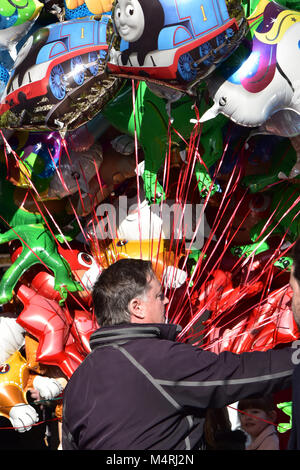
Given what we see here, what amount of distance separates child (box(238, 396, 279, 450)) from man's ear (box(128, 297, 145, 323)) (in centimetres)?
66

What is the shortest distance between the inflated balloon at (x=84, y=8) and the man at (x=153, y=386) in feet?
3.43

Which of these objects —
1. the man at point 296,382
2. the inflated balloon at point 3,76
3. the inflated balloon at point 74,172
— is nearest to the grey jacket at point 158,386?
the man at point 296,382

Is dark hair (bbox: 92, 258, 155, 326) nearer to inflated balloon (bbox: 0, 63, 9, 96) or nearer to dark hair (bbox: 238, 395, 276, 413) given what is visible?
dark hair (bbox: 238, 395, 276, 413)

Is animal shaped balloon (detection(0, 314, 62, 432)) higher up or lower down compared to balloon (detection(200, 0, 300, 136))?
lower down

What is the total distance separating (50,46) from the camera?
143 centimetres

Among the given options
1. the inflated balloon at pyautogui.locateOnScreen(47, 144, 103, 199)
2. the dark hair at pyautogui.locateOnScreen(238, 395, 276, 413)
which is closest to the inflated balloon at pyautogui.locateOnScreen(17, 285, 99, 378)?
the inflated balloon at pyautogui.locateOnScreen(47, 144, 103, 199)

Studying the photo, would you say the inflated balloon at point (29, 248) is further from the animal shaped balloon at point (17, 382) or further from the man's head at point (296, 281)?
the man's head at point (296, 281)

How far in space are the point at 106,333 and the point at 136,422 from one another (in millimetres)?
155

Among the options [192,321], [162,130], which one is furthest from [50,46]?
[192,321]

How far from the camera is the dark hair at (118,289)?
38.8 inches

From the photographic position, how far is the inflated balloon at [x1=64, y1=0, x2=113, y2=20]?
158 centimetres

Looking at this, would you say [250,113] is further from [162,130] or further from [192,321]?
[192,321]

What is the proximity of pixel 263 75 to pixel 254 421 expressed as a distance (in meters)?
0.95

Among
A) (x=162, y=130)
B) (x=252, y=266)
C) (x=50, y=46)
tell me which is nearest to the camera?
(x=50, y=46)
